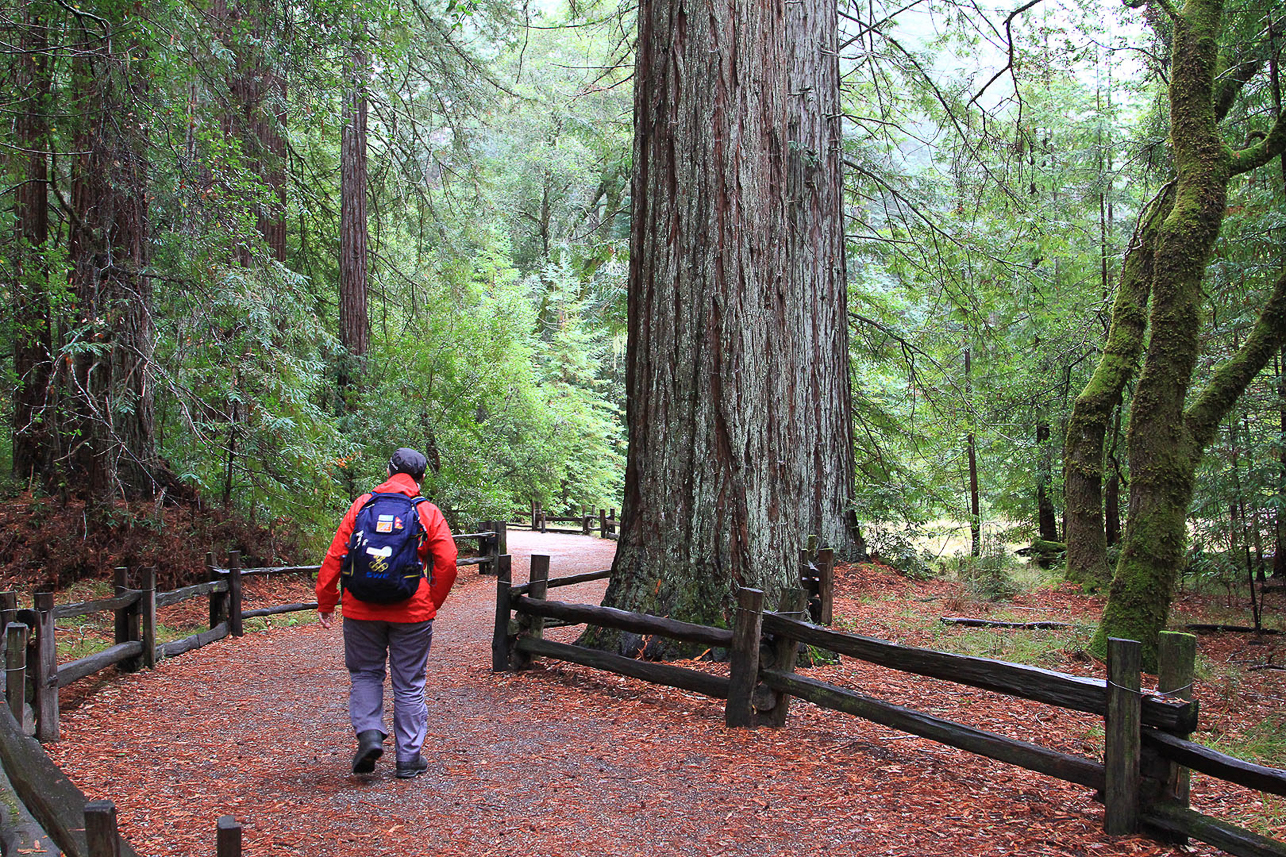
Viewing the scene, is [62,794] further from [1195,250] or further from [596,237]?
[596,237]

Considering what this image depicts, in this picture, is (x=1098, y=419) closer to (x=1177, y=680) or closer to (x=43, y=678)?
(x=1177, y=680)

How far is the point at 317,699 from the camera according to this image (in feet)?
22.5

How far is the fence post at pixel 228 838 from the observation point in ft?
5.92

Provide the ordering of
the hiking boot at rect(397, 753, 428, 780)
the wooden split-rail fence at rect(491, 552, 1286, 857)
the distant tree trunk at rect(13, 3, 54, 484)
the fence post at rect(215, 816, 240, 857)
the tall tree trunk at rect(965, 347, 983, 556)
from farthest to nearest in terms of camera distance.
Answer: the tall tree trunk at rect(965, 347, 983, 556) → the distant tree trunk at rect(13, 3, 54, 484) → the hiking boot at rect(397, 753, 428, 780) → the wooden split-rail fence at rect(491, 552, 1286, 857) → the fence post at rect(215, 816, 240, 857)

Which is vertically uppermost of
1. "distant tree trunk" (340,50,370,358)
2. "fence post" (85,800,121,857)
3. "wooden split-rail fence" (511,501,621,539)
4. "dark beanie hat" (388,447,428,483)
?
"distant tree trunk" (340,50,370,358)

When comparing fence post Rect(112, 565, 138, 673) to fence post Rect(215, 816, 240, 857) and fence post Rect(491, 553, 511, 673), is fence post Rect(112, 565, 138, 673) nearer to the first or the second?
fence post Rect(491, 553, 511, 673)

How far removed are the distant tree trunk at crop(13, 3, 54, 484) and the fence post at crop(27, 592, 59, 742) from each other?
2.43 metres

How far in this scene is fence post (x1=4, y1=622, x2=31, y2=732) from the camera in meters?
5.07

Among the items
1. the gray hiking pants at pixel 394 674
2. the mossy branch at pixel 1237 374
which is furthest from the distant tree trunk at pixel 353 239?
the mossy branch at pixel 1237 374

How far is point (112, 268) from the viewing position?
8.98 m

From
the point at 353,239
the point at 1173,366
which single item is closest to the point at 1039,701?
the point at 1173,366

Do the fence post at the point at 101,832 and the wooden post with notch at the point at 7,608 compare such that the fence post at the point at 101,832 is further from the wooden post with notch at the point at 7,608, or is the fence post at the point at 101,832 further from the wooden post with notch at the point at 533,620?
the wooden post with notch at the point at 533,620

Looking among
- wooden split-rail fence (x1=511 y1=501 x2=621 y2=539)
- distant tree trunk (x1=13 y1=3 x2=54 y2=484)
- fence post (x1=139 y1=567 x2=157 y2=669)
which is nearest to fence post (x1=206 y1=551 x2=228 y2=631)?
fence post (x1=139 y1=567 x2=157 y2=669)

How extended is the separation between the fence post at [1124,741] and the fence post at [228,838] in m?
3.64
